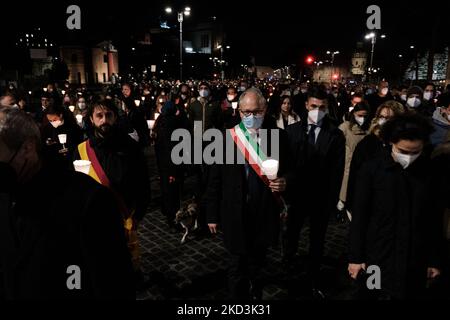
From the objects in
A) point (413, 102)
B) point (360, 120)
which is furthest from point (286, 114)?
point (413, 102)

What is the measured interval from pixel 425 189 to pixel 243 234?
5.94 ft

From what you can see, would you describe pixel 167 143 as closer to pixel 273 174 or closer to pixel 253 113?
pixel 253 113

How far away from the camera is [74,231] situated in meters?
1.97

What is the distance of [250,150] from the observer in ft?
12.8

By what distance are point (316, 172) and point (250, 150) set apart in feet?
4.53

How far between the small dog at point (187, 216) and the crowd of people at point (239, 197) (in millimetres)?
358

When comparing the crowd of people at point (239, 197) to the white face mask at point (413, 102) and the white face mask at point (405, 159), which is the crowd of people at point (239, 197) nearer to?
the white face mask at point (405, 159)

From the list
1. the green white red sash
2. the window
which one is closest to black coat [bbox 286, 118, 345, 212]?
the green white red sash

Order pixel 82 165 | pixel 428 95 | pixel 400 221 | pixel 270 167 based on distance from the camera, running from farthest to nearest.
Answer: pixel 428 95 → pixel 82 165 → pixel 270 167 → pixel 400 221

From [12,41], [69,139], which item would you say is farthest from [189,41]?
[69,139]

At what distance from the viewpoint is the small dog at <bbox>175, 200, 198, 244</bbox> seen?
622cm

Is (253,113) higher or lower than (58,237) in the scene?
higher

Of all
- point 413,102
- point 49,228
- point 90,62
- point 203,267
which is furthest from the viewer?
point 90,62
